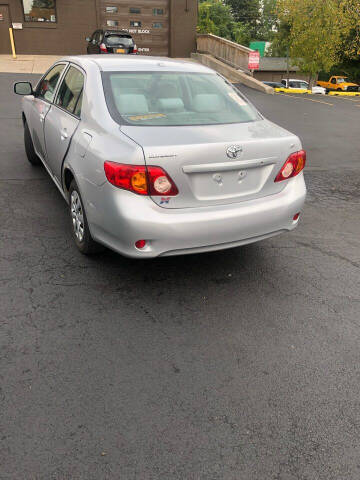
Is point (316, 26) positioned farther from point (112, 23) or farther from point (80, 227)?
point (80, 227)

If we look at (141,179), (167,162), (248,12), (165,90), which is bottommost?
(141,179)

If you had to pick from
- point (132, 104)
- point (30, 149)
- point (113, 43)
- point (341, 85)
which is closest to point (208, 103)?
point (132, 104)

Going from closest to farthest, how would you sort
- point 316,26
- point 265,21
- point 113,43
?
point 113,43
point 316,26
point 265,21

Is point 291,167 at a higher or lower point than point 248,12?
lower

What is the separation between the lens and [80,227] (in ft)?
12.2

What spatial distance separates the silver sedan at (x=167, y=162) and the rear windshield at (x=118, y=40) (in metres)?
16.1

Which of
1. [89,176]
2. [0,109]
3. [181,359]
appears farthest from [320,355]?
[0,109]

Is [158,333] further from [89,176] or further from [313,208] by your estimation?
[313,208]

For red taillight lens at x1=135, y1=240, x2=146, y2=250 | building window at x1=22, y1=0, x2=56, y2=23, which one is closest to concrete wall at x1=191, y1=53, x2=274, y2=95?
building window at x1=22, y1=0, x2=56, y2=23

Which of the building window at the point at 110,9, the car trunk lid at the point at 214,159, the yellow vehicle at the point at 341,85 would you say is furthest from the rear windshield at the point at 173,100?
the yellow vehicle at the point at 341,85

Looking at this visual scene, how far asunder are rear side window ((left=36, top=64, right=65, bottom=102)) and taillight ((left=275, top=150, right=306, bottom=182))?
2750 mm

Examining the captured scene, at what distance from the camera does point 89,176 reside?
3197mm

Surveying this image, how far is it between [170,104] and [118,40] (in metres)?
17.0

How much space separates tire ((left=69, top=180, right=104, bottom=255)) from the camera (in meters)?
3.53
